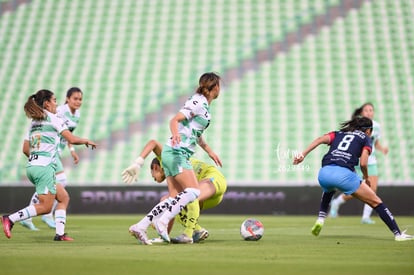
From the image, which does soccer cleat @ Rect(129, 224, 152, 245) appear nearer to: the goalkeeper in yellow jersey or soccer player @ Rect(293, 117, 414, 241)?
the goalkeeper in yellow jersey

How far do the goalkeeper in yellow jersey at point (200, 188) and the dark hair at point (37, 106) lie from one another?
1304mm

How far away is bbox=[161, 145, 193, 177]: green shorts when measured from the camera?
29.3 feet

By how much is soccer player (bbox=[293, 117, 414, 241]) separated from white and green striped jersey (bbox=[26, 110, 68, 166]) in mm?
2936

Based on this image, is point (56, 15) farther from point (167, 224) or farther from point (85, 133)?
point (167, 224)

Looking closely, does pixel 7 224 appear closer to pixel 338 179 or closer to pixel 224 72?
pixel 338 179

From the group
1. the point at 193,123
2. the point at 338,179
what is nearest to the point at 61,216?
the point at 193,123

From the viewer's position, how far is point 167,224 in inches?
347

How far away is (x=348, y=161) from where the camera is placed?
33.2 ft

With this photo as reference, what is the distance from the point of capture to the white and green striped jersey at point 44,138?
958 cm

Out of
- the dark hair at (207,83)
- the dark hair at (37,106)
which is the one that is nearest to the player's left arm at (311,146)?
the dark hair at (207,83)

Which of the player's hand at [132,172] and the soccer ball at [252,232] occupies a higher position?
the player's hand at [132,172]

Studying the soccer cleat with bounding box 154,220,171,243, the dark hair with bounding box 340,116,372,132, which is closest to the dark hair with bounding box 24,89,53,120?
the soccer cleat with bounding box 154,220,171,243

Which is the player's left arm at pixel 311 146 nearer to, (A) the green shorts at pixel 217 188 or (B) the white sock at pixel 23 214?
(A) the green shorts at pixel 217 188

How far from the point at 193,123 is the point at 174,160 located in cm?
48
